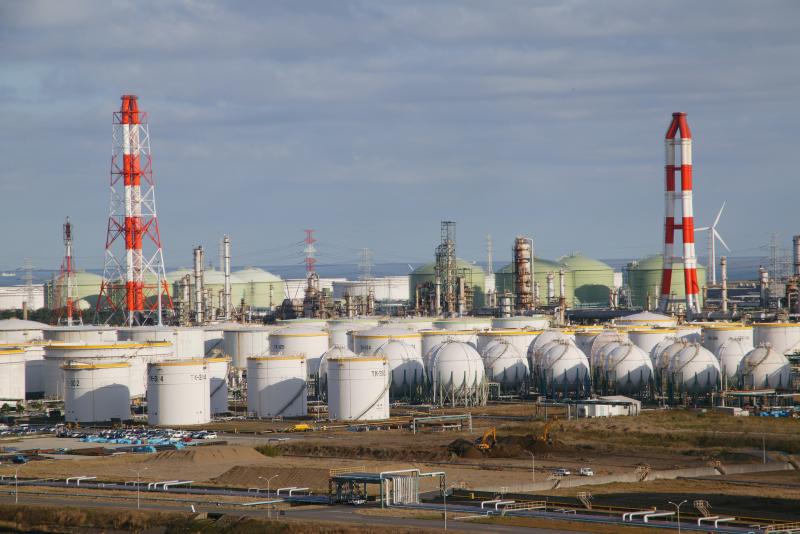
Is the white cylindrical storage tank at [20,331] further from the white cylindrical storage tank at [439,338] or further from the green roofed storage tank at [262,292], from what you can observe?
the green roofed storage tank at [262,292]

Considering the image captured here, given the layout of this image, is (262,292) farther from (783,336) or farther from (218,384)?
(783,336)

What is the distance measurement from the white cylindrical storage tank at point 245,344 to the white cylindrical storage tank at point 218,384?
1566 centimetres

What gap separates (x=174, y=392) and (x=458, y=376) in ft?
49.1

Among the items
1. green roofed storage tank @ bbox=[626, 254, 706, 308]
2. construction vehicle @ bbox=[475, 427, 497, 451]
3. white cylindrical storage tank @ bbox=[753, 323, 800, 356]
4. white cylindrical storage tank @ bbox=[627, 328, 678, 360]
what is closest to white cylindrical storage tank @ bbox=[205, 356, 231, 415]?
construction vehicle @ bbox=[475, 427, 497, 451]

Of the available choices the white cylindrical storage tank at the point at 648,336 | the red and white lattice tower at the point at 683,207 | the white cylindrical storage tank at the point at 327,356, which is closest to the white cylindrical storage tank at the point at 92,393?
the white cylindrical storage tank at the point at 327,356

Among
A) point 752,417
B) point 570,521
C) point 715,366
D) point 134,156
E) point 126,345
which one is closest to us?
point 570,521

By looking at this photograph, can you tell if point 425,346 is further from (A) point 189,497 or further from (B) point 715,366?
(A) point 189,497

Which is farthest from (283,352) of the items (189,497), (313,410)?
(189,497)

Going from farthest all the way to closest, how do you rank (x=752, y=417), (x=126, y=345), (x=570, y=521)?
(x=126, y=345), (x=752, y=417), (x=570, y=521)

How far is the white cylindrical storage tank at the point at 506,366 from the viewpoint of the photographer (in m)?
75.5

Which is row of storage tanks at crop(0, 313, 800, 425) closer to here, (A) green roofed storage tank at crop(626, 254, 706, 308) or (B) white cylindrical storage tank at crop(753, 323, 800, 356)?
(B) white cylindrical storage tank at crop(753, 323, 800, 356)

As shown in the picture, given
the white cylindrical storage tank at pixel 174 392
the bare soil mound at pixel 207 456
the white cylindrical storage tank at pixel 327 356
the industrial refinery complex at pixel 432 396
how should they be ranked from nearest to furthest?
1. the industrial refinery complex at pixel 432 396
2. the bare soil mound at pixel 207 456
3. the white cylindrical storage tank at pixel 174 392
4. the white cylindrical storage tank at pixel 327 356

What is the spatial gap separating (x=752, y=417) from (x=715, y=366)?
7550mm

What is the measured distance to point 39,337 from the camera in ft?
302
